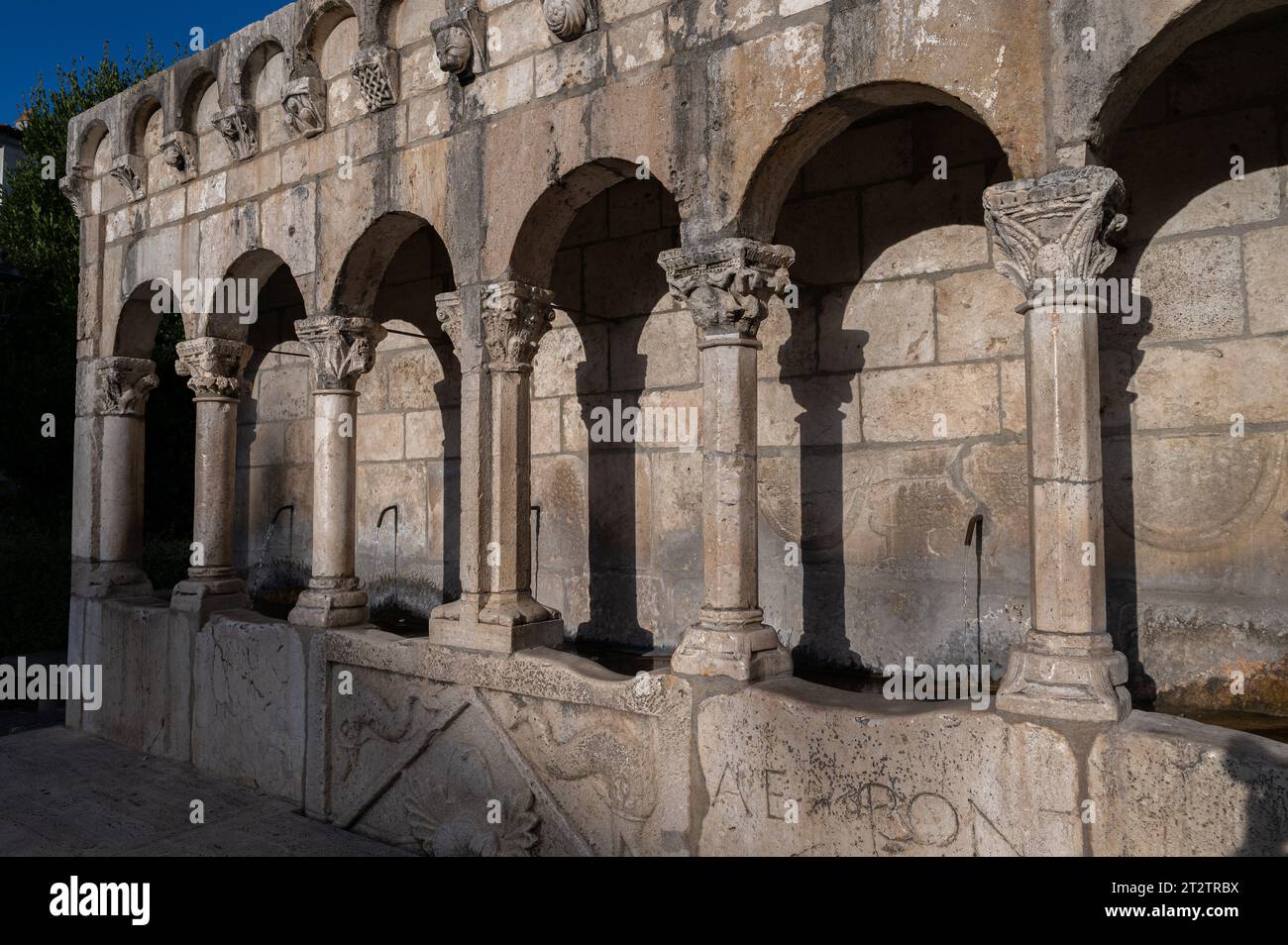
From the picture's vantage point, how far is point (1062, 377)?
296 cm

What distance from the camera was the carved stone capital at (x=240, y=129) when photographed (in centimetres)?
561

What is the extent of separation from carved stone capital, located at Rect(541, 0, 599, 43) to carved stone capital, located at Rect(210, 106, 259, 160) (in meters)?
2.38

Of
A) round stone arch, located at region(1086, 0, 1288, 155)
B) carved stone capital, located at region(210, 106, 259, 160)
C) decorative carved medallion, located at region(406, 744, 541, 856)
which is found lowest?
decorative carved medallion, located at region(406, 744, 541, 856)

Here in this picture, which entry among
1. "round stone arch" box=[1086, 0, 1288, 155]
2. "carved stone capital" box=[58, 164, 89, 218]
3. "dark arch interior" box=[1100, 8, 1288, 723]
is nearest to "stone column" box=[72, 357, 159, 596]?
"carved stone capital" box=[58, 164, 89, 218]

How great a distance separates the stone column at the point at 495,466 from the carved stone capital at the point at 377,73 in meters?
1.24

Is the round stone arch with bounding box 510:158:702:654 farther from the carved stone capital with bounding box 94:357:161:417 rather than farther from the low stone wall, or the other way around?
the carved stone capital with bounding box 94:357:161:417

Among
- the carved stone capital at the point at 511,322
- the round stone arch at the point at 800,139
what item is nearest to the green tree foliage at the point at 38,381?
the carved stone capital at the point at 511,322

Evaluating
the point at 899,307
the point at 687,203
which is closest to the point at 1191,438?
the point at 899,307

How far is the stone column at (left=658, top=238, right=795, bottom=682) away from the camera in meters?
3.62

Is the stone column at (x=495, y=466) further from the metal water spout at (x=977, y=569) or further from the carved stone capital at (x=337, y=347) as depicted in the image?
the metal water spout at (x=977, y=569)

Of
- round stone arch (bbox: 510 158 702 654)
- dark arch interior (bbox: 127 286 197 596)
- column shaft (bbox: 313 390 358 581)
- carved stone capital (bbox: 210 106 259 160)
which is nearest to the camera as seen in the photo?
column shaft (bbox: 313 390 358 581)

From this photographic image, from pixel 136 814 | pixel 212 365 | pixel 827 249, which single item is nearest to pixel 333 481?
pixel 212 365
